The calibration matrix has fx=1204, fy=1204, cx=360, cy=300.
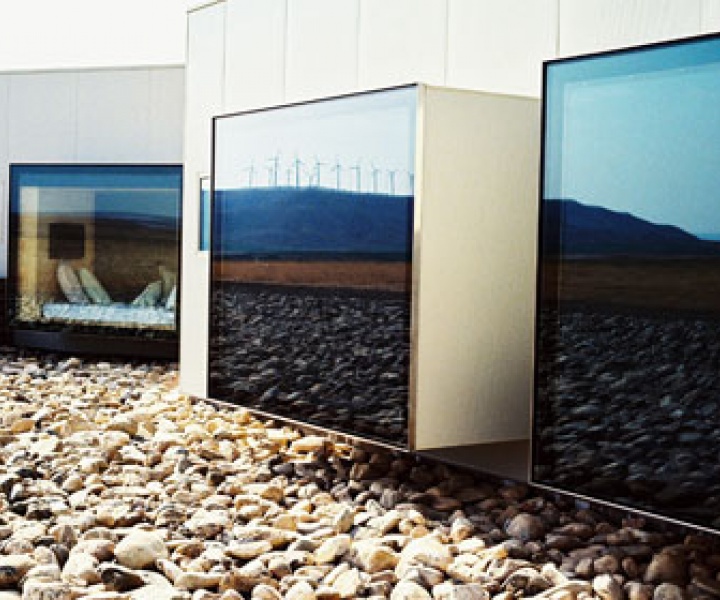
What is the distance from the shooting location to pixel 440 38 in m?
4.71

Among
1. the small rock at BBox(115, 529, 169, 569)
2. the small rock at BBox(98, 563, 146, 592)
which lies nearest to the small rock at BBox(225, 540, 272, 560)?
the small rock at BBox(115, 529, 169, 569)

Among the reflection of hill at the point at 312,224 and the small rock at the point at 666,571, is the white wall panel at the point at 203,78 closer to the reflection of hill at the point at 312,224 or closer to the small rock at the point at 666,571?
the reflection of hill at the point at 312,224

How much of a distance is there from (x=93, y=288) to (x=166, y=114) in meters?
1.33

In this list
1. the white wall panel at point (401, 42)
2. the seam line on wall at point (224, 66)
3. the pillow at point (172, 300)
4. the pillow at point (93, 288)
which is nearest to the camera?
the white wall panel at point (401, 42)

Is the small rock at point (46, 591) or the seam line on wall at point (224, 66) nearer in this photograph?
the small rock at point (46, 591)

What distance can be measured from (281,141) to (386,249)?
815 mm

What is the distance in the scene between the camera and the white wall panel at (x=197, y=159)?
613 cm

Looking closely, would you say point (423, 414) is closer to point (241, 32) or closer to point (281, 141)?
point (281, 141)

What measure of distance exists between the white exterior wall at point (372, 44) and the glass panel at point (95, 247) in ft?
6.42

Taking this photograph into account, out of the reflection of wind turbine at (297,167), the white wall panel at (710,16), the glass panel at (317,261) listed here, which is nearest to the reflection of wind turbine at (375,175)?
the glass panel at (317,261)

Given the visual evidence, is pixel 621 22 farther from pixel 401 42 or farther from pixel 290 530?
pixel 290 530

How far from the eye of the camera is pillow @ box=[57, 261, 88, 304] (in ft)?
28.0

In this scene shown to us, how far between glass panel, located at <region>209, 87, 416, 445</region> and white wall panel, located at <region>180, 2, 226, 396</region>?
1.17 meters

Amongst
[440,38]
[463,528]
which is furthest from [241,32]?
[463,528]
